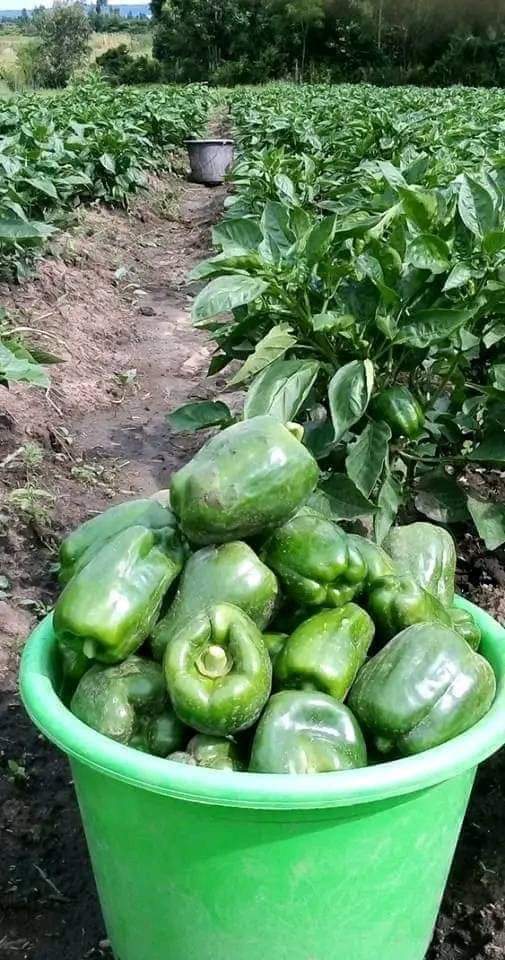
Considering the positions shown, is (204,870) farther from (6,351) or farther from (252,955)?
(6,351)

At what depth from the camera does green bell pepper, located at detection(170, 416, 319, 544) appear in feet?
5.90

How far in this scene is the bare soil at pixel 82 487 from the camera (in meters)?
2.39

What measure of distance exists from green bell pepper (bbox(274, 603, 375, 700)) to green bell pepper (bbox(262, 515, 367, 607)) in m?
0.05

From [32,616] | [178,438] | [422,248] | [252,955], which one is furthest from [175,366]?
[252,955]

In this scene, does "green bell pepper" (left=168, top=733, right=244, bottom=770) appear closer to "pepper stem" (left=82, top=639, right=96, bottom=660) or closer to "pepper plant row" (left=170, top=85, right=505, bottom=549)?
"pepper stem" (left=82, top=639, right=96, bottom=660)

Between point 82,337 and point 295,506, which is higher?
point 295,506

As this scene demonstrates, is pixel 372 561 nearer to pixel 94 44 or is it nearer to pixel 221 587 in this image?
pixel 221 587

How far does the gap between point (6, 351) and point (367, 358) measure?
116 cm

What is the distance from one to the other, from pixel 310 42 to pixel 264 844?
236 feet

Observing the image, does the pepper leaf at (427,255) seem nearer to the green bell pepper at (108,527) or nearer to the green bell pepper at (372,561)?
the green bell pepper at (372,561)

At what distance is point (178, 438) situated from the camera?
204 inches

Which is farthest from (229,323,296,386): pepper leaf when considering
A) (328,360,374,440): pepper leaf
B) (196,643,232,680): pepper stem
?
(196,643,232,680): pepper stem

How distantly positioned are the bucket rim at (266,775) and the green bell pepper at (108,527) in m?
0.37

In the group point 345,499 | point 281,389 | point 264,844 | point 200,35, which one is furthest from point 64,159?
point 200,35
